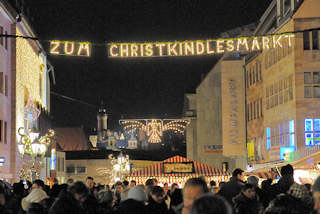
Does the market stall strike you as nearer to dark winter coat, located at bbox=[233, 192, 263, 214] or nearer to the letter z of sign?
the letter z of sign

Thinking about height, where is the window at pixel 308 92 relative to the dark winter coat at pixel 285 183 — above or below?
above

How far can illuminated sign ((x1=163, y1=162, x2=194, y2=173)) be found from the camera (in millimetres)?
37656

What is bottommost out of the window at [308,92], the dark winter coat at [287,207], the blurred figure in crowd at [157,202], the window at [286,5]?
the blurred figure in crowd at [157,202]

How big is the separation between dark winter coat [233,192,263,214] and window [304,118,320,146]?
2863 centimetres

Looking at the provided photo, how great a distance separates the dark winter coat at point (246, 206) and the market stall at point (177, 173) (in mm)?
Answer: 26794

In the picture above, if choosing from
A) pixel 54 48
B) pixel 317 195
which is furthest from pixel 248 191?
pixel 54 48

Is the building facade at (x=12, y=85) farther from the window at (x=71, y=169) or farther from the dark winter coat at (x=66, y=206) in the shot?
the window at (x=71, y=169)

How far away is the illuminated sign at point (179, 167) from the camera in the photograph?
37656 millimetres

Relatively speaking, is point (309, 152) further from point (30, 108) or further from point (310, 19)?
point (30, 108)

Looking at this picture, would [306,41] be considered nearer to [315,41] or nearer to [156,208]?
[315,41]

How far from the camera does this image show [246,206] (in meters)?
10.1

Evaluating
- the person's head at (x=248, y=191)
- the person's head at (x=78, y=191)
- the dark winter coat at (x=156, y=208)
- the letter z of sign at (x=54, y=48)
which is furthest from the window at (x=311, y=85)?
the person's head at (x=78, y=191)

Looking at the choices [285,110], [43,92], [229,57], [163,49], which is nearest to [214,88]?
[229,57]

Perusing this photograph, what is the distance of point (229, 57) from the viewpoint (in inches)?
2382
